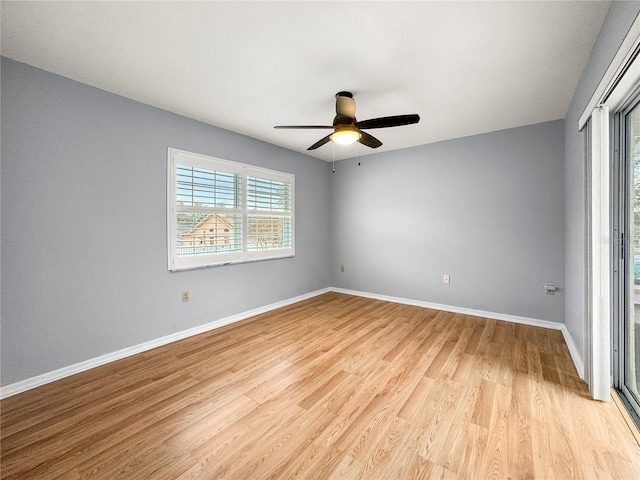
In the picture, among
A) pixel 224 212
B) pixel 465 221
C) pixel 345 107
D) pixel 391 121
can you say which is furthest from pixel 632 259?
pixel 224 212

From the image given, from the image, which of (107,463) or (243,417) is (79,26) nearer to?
(107,463)

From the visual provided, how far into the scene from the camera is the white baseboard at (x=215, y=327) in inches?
81.1

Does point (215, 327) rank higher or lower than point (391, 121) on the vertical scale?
lower

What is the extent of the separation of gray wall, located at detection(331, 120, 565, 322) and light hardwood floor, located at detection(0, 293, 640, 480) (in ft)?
3.13

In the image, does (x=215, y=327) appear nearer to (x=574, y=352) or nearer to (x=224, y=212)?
(x=224, y=212)

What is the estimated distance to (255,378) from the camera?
2154 mm

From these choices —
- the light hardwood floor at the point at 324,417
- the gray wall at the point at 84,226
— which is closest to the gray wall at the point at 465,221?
the light hardwood floor at the point at 324,417

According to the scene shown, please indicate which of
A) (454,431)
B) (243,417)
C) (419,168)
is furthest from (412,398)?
(419,168)

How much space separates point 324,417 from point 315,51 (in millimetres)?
2514

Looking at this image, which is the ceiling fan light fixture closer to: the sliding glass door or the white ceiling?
the white ceiling

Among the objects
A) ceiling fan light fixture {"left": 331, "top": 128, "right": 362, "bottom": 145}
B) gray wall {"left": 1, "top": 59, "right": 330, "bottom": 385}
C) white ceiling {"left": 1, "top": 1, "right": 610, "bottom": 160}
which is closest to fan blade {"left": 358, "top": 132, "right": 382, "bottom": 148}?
ceiling fan light fixture {"left": 331, "top": 128, "right": 362, "bottom": 145}

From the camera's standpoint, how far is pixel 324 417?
5.55 feet

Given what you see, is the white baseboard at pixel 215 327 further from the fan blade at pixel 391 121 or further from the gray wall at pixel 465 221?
the fan blade at pixel 391 121

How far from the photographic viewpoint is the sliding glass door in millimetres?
1677
